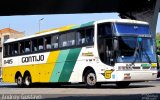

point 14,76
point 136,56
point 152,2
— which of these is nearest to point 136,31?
point 136,56

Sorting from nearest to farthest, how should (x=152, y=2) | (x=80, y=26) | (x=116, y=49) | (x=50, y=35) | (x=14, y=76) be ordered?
(x=116, y=49) < (x=80, y=26) < (x=50, y=35) < (x=14, y=76) < (x=152, y=2)

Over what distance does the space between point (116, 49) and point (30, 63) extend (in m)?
7.01

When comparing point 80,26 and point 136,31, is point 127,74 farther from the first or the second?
point 80,26

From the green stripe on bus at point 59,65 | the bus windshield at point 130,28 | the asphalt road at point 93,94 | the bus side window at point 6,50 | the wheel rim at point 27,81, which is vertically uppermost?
the bus windshield at point 130,28

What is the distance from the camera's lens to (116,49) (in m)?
19.1

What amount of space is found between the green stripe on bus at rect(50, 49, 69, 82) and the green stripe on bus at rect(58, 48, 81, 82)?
21 centimetres

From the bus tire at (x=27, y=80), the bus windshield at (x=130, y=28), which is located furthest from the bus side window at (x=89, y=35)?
the bus tire at (x=27, y=80)

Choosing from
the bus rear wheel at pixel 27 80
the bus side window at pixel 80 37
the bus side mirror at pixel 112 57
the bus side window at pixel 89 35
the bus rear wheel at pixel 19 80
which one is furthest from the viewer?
the bus rear wheel at pixel 19 80

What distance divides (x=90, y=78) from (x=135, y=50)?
2.39 metres

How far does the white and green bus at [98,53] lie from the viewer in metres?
19.3

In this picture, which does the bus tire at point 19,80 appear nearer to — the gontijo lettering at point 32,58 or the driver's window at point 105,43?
the gontijo lettering at point 32,58

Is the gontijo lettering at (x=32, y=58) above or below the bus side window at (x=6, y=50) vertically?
below

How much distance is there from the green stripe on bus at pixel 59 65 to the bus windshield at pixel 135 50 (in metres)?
3.35

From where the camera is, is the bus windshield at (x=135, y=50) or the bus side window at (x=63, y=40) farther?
the bus side window at (x=63, y=40)
